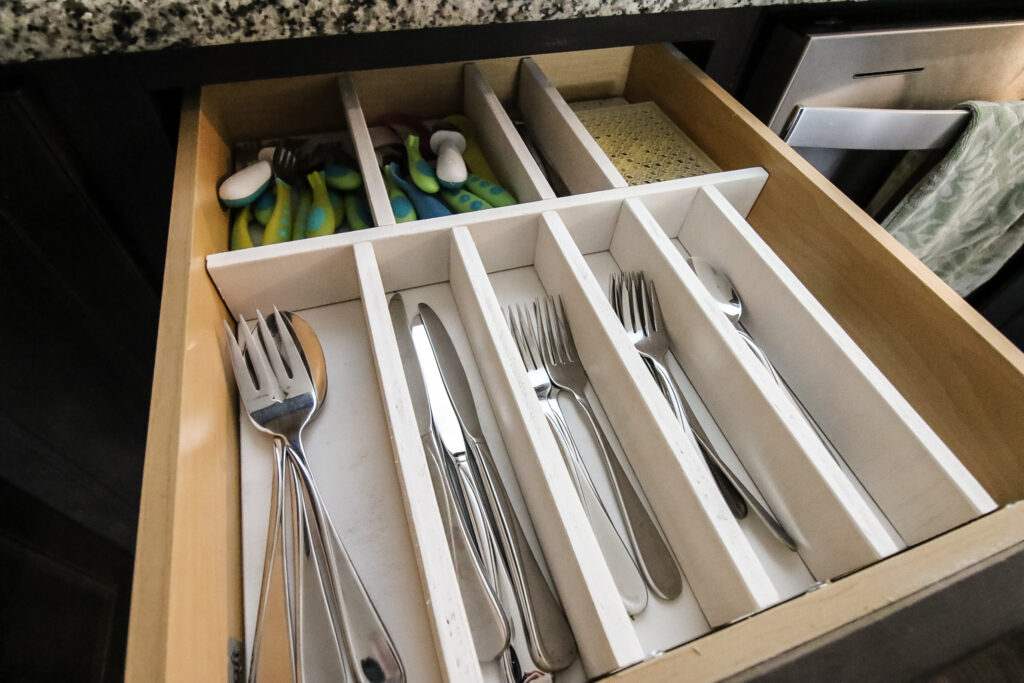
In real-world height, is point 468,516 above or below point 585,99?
below

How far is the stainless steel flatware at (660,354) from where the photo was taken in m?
0.48

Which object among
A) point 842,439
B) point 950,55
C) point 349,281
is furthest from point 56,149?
point 950,55

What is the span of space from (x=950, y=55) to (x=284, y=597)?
98cm

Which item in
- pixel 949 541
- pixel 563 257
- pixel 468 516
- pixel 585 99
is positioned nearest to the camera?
pixel 949 541

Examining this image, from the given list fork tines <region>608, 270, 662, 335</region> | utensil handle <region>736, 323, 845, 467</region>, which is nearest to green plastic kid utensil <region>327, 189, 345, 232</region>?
fork tines <region>608, 270, 662, 335</region>

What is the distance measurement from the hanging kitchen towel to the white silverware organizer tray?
309 mm

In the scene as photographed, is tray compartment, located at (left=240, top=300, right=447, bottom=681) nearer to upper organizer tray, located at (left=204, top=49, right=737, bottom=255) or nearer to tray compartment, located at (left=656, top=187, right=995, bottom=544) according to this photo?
upper organizer tray, located at (left=204, top=49, right=737, bottom=255)

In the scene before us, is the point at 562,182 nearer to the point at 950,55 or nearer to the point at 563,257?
the point at 563,257

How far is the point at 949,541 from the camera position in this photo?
0.34 meters

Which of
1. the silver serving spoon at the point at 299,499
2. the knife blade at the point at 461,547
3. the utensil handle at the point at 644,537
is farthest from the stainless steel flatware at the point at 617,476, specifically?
the silver serving spoon at the point at 299,499

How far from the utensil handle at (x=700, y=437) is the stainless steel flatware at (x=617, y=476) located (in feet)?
0.23

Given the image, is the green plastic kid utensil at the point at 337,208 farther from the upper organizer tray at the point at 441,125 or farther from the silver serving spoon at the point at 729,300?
the silver serving spoon at the point at 729,300

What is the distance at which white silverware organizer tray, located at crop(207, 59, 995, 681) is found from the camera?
40 centimetres

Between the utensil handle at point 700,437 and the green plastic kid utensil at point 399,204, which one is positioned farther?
the green plastic kid utensil at point 399,204
